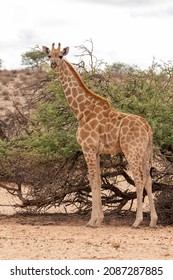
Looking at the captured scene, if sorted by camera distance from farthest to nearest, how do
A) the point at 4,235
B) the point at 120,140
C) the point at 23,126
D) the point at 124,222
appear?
the point at 23,126 → the point at 124,222 → the point at 120,140 → the point at 4,235

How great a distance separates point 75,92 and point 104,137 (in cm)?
107

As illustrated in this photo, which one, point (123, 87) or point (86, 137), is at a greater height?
point (123, 87)

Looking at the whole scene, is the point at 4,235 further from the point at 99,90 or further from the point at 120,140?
the point at 99,90

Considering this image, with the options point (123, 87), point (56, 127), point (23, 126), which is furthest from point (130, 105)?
→ point (23, 126)

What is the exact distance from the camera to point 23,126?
16.3 m

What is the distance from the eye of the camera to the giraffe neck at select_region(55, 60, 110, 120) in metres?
13.6

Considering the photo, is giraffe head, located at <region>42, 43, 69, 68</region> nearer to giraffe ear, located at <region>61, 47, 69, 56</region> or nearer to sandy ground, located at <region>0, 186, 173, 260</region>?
giraffe ear, located at <region>61, 47, 69, 56</region>

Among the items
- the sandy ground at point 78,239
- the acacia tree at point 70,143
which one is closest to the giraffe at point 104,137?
the sandy ground at point 78,239

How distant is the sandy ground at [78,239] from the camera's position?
10.0 meters

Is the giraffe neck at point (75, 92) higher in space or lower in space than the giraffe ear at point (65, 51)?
lower

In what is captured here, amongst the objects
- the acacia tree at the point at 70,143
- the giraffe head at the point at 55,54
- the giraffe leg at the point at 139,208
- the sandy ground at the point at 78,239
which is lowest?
the sandy ground at the point at 78,239

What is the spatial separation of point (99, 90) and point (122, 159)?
1429mm

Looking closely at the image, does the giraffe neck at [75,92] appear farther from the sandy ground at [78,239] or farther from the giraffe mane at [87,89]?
the sandy ground at [78,239]

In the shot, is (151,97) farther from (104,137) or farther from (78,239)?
(78,239)
